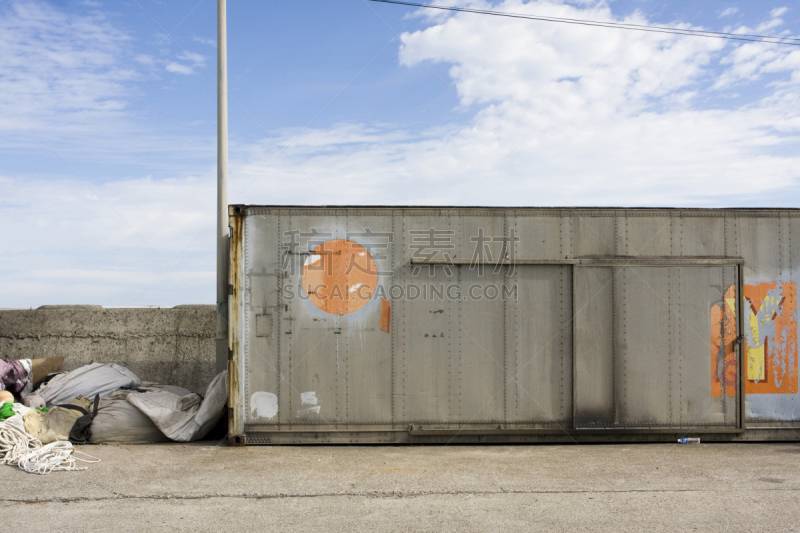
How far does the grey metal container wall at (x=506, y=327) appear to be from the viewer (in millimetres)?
6535

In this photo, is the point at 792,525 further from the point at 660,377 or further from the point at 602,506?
the point at 660,377

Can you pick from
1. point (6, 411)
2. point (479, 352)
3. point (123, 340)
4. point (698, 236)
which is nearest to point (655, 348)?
point (698, 236)

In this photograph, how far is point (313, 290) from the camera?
661 cm

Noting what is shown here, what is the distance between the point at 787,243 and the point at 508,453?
4.35 m

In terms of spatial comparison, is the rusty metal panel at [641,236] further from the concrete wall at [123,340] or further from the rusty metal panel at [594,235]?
the concrete wall at [123,340]

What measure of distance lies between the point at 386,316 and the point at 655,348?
10.7ft

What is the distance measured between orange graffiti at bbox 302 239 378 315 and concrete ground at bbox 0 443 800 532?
1.69m

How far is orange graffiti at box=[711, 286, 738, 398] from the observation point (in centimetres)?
675

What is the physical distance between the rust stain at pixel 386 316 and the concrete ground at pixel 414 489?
140 cm

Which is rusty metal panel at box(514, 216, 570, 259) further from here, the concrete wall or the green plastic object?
the green plastic object

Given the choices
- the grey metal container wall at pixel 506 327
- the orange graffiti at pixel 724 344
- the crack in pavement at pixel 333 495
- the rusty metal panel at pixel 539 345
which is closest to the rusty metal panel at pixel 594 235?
the grey metal container wall at pixel 506 327

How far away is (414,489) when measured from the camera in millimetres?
4930

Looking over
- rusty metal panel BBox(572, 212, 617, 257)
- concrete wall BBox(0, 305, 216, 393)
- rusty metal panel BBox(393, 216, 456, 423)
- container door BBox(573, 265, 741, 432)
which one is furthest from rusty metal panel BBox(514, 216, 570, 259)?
concrete wall BBox(0, 305, 216, 393)

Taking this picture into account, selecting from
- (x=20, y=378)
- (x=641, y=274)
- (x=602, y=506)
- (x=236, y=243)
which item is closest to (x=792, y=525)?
(x=602, y=506)
